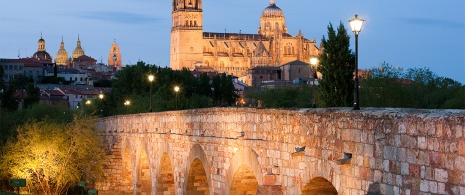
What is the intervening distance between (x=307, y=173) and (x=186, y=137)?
33.3 ft

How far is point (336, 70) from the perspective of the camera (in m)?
40.6

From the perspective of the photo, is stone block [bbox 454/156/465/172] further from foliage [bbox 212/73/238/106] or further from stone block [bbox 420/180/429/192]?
foliage [bbox 212/73/238/106]

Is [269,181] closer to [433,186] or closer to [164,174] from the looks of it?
[433,186]

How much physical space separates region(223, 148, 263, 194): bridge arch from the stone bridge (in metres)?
0.02

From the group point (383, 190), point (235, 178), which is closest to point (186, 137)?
point (235, 178)

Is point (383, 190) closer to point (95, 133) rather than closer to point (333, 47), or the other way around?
point (333, 47)

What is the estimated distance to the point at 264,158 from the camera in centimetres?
1889

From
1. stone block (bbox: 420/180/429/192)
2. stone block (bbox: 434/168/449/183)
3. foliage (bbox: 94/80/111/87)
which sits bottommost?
stone block (bbox: 420/180/429/192)

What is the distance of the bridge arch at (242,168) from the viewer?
19.9 metres

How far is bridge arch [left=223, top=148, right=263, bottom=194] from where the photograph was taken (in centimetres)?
1989

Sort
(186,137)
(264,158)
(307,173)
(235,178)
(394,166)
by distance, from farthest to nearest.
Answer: (186,137) < (235,178) < (264,158) < (307,173) < (394,166)

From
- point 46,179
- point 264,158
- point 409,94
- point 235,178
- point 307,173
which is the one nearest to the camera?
point 307,173

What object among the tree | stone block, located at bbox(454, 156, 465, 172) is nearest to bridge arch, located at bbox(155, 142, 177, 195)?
the tree

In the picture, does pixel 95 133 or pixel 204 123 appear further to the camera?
pixel 95 133
